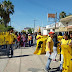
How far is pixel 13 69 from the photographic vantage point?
5.12 meters

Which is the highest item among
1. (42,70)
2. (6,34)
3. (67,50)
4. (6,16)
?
(6,16)

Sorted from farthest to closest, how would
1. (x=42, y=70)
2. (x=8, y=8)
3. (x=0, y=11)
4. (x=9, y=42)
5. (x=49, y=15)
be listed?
(x=49, y=15) < (x=8, y=8) < (x=0, y=11) < (x=9, y=42) < (x=42, y=70)

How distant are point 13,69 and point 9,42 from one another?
8.34 ft

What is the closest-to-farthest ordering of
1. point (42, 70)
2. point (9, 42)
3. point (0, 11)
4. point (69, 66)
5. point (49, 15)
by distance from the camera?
point (69, 66)
point (42, 70)
point (9, 42)
point (0, 11)
point (49, 15)

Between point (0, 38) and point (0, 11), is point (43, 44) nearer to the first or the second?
point (0, 38)

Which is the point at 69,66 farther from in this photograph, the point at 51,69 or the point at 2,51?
the point at 2,51

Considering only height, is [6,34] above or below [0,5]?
below

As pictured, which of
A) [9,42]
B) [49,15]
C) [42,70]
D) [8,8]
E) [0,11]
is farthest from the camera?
[49,15]

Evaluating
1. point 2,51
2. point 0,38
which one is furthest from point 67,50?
point 2,51

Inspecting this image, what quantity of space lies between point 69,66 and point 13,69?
2.44m

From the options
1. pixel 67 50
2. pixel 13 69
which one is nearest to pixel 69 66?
pixel 67 50

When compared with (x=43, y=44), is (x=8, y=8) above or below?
above

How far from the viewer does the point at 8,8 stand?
3403 centimetres

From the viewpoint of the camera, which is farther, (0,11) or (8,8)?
(8,8)
